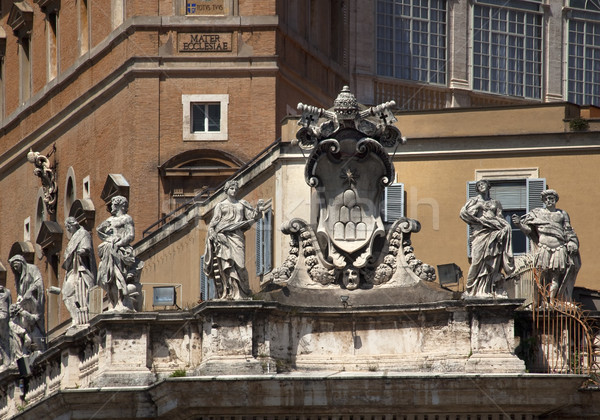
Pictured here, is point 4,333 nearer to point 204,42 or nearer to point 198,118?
point 198,118

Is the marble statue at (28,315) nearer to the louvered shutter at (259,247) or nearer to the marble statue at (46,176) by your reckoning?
the louvered shutter at (259,247)

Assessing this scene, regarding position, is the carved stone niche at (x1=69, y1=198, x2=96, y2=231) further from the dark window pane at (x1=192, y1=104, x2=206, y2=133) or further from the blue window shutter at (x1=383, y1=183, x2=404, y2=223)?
the blue window shutter at (x1=383, y1=183, x2=404, y2=223)

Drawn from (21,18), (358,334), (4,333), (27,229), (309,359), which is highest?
(21,18)

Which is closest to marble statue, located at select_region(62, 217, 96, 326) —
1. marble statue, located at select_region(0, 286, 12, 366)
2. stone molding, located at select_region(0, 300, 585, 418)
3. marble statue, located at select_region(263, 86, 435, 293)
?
stone molding, located at select_region(0, 300, 585, 418)

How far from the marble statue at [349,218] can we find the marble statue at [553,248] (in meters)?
2.07

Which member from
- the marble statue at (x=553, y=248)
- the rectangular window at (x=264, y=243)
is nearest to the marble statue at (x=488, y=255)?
the marble statue at (x=553, y=248)

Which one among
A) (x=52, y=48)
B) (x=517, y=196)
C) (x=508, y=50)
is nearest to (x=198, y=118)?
(x=52, y=48)

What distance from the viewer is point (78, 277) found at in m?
→ 51.4

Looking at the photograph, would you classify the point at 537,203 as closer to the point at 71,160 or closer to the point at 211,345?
the point at 211,345

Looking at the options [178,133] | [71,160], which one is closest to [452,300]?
[178,133]

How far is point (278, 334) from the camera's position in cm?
4903

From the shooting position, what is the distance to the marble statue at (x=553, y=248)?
4941 cm

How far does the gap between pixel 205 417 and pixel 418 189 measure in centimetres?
1654

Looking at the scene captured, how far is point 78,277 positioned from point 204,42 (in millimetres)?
25409
